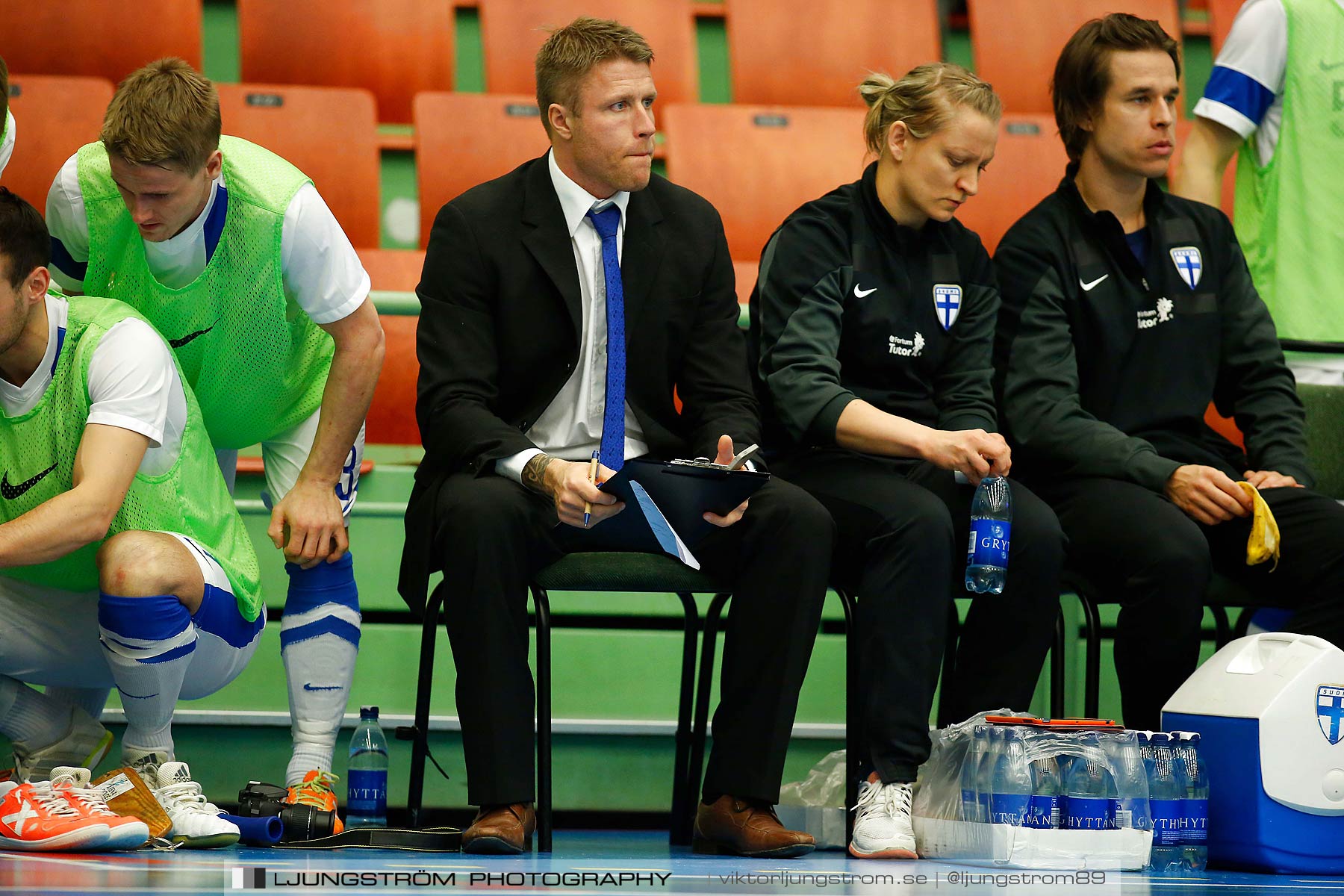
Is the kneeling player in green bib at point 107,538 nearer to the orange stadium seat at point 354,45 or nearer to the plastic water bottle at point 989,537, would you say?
the plastic water bottle at point 989,537

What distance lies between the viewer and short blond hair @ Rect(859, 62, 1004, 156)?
284 cm

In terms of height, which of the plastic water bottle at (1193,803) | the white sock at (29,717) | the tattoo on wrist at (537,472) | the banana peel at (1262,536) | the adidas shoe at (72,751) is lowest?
the plastic water bottle at (1193,803)

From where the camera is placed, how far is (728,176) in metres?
4.24

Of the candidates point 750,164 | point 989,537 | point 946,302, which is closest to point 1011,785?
point 989,537

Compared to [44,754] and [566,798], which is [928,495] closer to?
[566,798]

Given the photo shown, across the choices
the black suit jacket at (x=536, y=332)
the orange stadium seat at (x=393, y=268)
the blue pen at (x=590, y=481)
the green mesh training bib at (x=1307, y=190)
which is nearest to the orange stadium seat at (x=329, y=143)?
the orange stadium seat at (x=393, y=268)

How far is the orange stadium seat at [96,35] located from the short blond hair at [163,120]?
2368mm

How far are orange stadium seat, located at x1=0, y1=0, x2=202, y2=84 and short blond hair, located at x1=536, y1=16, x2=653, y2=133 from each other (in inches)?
87.9

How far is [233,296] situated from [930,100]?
1.35m

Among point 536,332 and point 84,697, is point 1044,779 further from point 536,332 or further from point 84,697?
point 84,697

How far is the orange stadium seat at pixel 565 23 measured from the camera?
4684 millimetres

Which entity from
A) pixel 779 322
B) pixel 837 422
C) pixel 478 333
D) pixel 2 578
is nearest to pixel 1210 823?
pixel 837 422

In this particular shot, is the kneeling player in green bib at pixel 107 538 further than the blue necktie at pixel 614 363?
No

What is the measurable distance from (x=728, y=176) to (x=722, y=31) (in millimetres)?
1136
